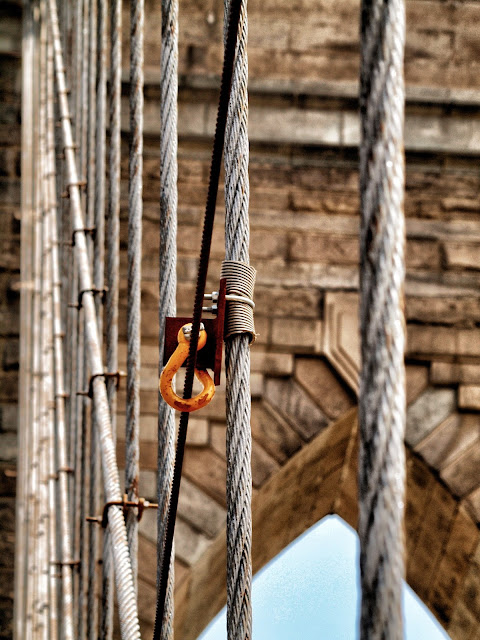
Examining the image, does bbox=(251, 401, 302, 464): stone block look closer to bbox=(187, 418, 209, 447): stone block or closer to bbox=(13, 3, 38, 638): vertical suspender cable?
bbox=(187, 418, 209, 447): stone block

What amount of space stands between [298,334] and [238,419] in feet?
7.97

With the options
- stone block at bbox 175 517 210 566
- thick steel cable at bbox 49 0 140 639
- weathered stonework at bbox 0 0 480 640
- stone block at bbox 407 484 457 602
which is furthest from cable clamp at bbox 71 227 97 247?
stone block at bbox 407 484 457 602

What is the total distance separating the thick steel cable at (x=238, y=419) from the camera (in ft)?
3.84

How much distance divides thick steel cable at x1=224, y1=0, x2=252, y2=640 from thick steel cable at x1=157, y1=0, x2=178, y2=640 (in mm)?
Result: 356

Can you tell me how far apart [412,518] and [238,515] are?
9.64 ft

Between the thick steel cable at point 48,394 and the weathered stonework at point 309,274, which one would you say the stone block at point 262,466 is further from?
the thick steel cable at point 48,394

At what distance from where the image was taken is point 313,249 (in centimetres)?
373

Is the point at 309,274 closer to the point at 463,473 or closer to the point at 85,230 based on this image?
the point at 463,473

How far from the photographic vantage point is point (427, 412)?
3637 millimetres

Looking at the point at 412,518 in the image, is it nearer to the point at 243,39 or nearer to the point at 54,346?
the point at 54,346

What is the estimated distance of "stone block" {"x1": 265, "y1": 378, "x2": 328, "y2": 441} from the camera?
3580 millimetres

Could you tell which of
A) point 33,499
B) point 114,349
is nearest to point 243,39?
point 114,349

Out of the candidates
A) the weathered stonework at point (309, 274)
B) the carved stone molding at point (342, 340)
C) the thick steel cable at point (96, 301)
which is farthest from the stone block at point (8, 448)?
the carved stone molding at point (342, 340)

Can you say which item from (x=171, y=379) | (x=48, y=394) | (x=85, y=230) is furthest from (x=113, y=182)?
(x=171, y=379)
